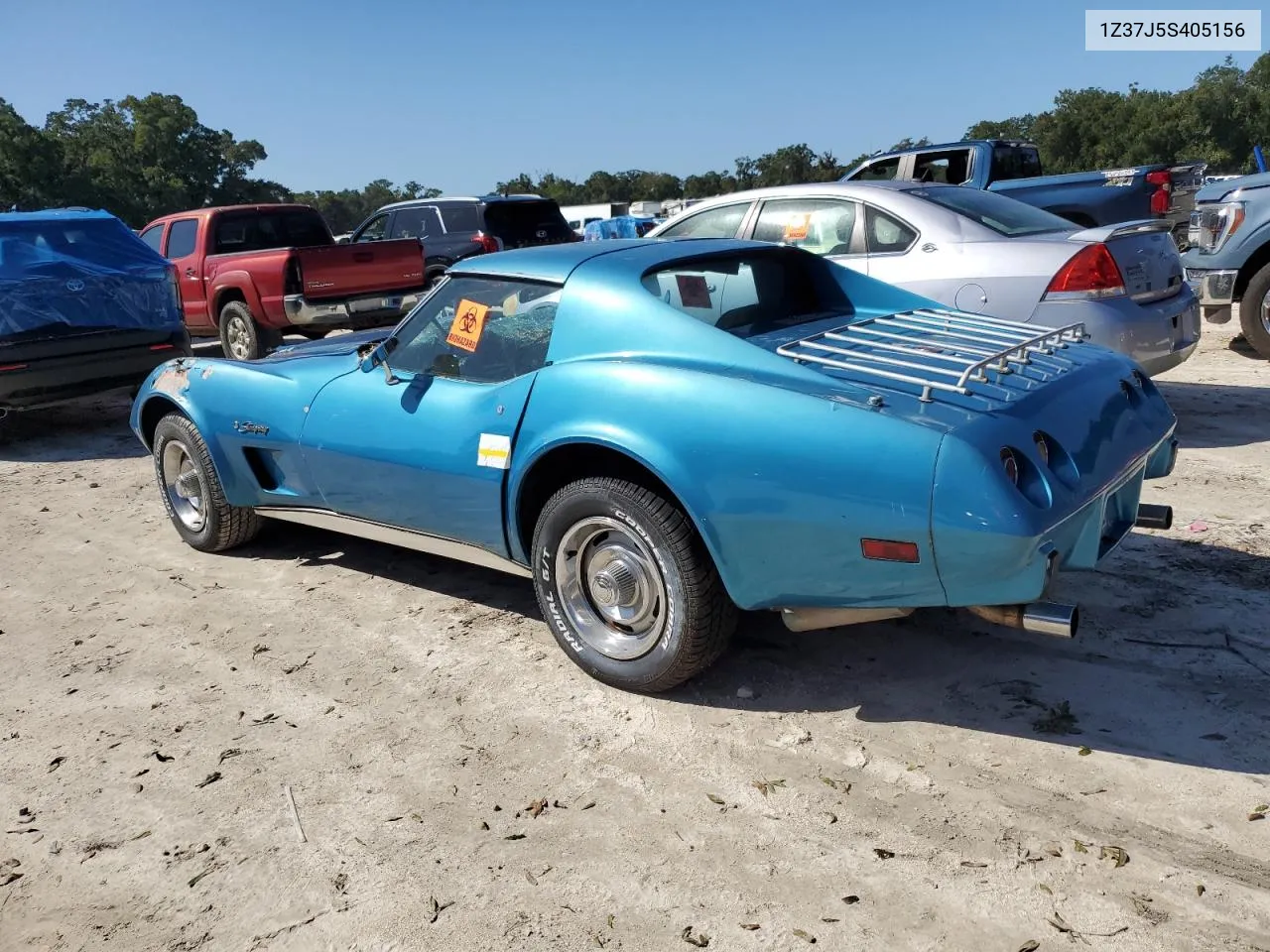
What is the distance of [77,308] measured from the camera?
8.28 metres

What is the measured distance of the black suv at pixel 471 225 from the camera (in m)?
13.4

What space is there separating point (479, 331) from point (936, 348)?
173 centimetres

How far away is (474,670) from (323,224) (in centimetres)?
1073

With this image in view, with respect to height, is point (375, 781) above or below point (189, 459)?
below

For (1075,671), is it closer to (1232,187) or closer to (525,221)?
(1232,187)

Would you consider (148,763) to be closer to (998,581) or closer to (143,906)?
(143,906)

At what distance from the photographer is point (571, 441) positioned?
3.47m

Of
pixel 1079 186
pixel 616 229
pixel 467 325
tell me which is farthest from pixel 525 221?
pixel 467 325

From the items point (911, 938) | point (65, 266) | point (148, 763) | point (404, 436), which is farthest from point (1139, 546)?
point (65, 266)

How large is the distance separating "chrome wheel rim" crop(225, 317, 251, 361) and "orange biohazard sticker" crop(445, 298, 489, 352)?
792 cm

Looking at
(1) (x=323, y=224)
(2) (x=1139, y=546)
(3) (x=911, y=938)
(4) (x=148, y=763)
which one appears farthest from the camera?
(1) (x=323, y=224)

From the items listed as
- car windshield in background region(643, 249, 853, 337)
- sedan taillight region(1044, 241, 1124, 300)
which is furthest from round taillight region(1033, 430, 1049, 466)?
sedan taillight region(1044, 241, 1124, 300)

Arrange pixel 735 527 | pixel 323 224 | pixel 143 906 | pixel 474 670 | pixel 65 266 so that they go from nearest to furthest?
pixel 143 906, pixel 735 527, pixel 474 670, pixel 65 266, pixel 323 224

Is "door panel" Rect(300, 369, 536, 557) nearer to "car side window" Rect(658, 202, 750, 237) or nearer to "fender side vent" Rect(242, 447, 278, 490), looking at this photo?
"fender side vent" Rect(242, 447, 278, 490)
